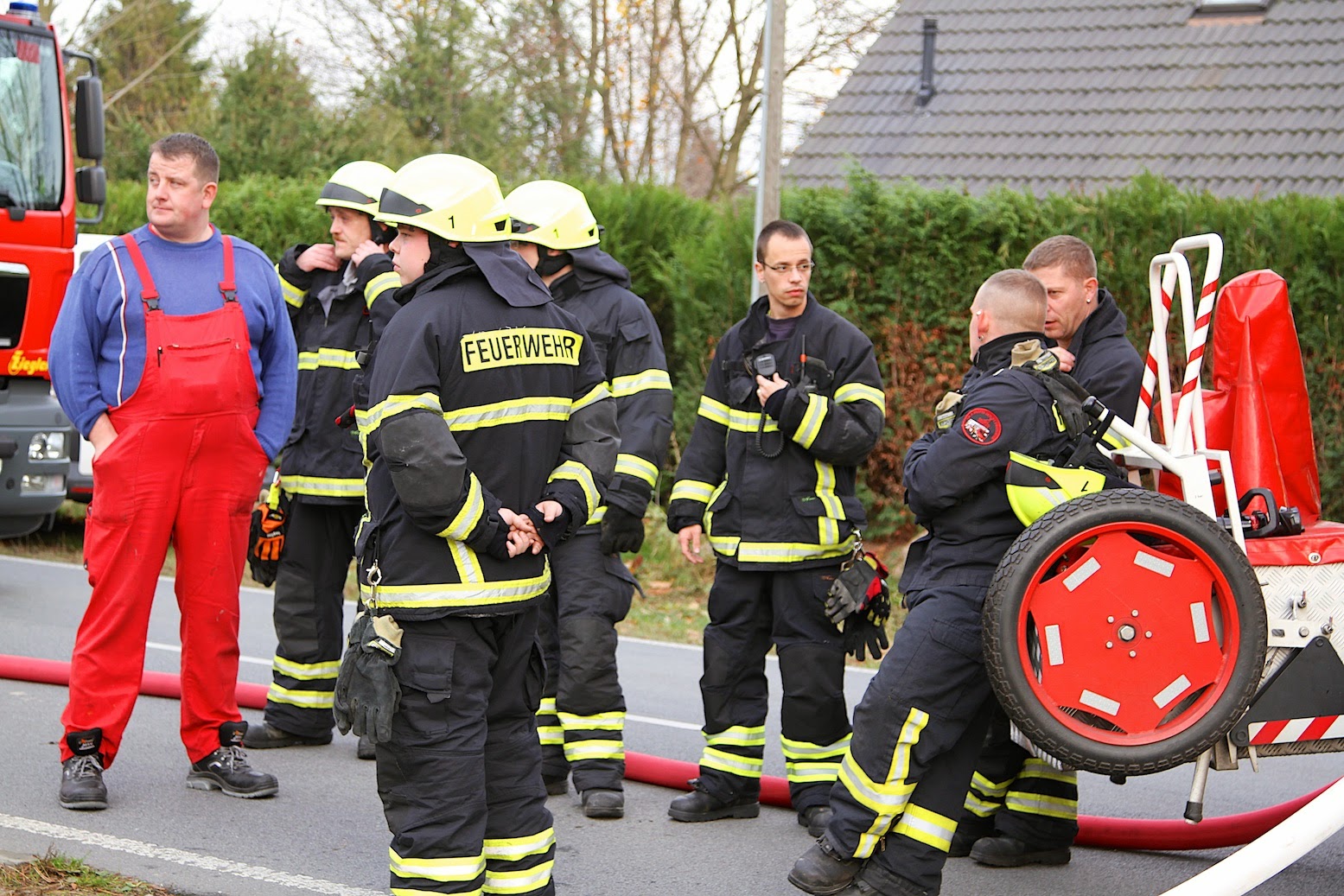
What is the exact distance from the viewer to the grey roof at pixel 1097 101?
13.8m

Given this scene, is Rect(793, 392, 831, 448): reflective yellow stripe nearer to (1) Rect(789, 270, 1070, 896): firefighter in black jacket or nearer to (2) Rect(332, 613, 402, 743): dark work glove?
(1) Rect(789, 270, 1070, 896): firefighter in black jacket

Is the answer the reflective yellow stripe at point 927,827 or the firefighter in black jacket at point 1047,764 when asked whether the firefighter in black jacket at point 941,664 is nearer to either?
the reflective yellow stripe at point 927,827

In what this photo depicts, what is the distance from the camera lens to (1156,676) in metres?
3.63

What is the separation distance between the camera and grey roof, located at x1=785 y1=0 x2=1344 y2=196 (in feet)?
45.2

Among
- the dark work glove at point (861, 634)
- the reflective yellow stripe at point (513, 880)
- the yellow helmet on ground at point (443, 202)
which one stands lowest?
the reflective yellow stripe at point (513, 880)

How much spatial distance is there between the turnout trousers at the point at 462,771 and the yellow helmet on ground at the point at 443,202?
997mm

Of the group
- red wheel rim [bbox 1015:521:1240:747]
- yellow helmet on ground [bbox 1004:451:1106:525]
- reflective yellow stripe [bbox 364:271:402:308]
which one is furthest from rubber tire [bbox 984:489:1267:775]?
reflective yellow stripe [bbox 364:271:402:308]

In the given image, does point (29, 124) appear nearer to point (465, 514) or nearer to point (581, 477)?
point (581, 477)

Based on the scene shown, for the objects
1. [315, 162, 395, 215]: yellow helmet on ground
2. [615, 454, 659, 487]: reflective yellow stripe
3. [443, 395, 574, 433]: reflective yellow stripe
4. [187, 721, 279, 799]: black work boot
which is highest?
[315, 162, 395, 215]: yellow helmet on ground

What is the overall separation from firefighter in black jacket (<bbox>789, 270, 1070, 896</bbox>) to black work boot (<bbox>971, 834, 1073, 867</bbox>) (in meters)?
0.67

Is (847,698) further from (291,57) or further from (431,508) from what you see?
(291,57)

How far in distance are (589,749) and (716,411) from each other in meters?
1.31

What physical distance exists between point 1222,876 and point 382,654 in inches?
86.2

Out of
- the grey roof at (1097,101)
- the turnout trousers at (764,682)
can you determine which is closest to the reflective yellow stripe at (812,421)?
the turnout trousers at (764,682)
